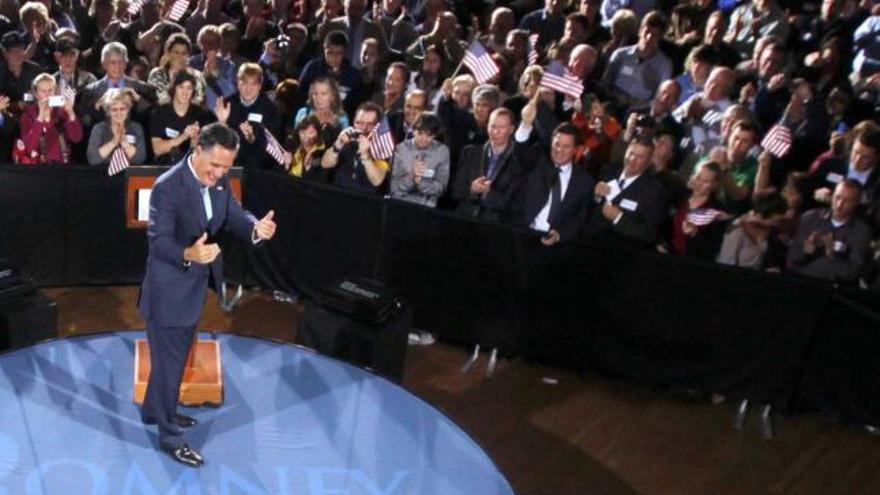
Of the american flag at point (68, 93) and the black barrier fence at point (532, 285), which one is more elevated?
the american flag at point (68, 93)

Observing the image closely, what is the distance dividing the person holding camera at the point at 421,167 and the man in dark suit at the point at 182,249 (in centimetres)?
222

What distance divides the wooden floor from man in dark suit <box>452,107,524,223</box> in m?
0.99

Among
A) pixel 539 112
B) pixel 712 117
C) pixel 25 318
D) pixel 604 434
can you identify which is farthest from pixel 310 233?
pixel 712 117

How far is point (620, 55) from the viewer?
30.2ft

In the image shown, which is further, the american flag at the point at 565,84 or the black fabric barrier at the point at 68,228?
the american flag at the point at 565,84

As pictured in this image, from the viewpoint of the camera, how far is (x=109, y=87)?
26.6ft

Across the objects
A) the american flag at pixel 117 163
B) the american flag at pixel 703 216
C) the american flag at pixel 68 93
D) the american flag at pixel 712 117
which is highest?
the american flag at pixel 712 117

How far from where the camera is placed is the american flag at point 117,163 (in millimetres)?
7168

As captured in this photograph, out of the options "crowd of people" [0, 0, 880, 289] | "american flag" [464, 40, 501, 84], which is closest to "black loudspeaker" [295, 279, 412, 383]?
"crowd of people" [0, 0, 880, 289]

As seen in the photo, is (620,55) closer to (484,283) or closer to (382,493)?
(484,283)

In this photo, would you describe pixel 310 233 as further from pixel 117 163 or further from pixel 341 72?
pixel 341 72

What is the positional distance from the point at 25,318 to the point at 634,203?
3748 millimetres

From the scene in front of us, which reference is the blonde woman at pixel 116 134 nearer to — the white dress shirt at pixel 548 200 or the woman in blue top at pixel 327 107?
the woman in blue top at pixel 327 107

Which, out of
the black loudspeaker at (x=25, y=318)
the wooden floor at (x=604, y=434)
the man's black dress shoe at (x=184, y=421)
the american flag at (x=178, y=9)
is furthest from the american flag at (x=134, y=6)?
the man's black dress shoe at (x=184, y=421)
